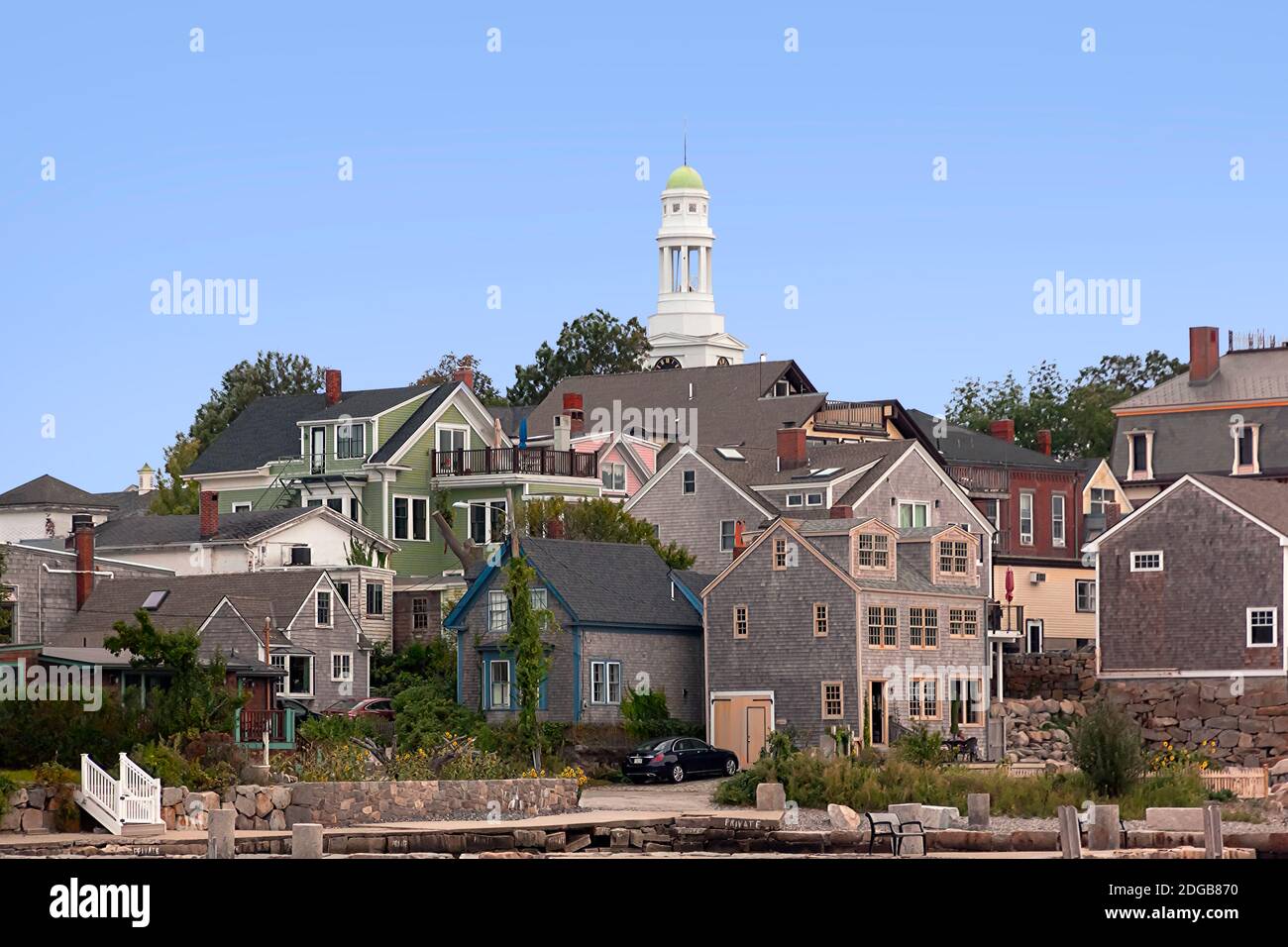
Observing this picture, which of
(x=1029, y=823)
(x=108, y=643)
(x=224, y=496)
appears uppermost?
(x=224, y=496)

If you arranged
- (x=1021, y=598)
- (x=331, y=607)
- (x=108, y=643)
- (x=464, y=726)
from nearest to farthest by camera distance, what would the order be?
(x=108, y=643), (x=464, y=726), (x=331, y=607), (x=1021, y=598)

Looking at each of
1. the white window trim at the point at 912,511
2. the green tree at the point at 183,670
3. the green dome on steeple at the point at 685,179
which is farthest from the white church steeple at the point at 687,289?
the green tree at the point at 183,670

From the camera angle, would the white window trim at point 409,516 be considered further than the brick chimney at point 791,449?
Yes

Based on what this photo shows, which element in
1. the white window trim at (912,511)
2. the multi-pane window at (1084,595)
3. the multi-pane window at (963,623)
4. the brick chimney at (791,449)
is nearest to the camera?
the multi-pane window at (963,623)

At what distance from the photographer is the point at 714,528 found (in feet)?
276

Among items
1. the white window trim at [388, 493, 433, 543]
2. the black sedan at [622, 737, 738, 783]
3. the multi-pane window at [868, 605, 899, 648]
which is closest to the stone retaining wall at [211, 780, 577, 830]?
the black sedan at [622, 737, 738, 783]

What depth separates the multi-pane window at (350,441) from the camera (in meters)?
90.7

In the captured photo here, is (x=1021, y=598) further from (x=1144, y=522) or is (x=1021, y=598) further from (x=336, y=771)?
(x=336, y=771)

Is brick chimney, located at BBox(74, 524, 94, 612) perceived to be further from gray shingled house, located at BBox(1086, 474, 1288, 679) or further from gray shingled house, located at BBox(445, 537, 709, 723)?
gray shingled house, located at BBox(1086, 474, 1288, 679)

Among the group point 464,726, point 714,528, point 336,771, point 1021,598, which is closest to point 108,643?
point 336,771

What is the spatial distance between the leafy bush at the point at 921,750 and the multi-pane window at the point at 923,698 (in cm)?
411

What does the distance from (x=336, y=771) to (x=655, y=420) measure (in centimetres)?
5092

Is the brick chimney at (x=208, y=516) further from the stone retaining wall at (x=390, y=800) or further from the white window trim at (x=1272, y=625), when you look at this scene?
the white window trim at (x=1272, y=625)
